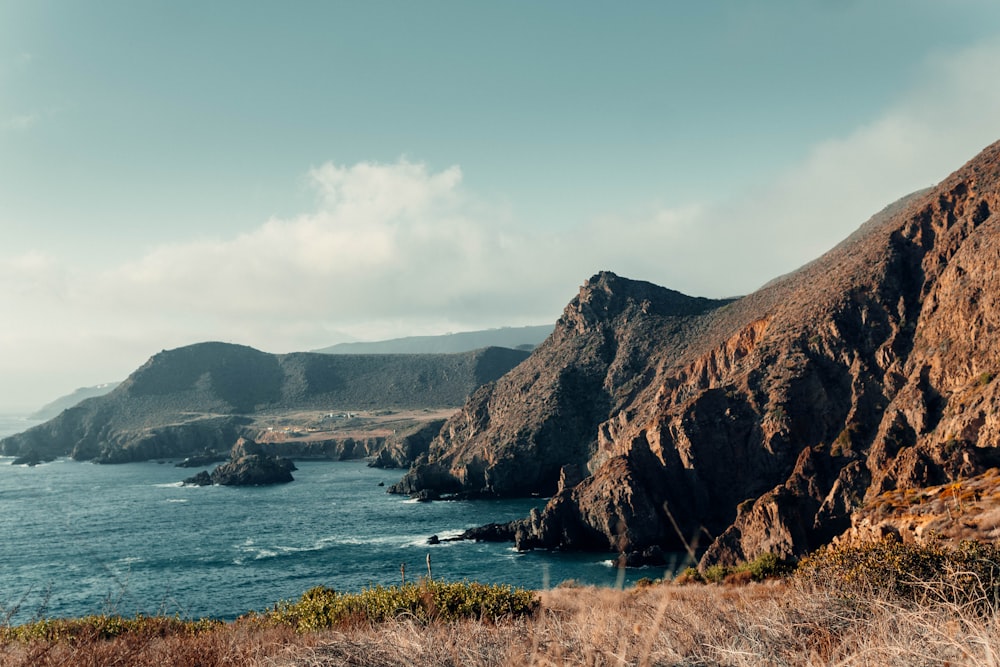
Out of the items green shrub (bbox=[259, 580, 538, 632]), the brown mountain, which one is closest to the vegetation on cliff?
green shrub (bbox=[259, 580, 538, 632])

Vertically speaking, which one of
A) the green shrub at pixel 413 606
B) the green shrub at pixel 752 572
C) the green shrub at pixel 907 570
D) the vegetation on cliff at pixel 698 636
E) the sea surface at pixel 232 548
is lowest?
the sea surface at pixel 232 548

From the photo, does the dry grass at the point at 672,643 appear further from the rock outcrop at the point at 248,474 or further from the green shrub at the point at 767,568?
the rock outcrop at the point at 248,474

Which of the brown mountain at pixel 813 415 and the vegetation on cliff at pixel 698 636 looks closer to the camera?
the vegetation on cliff at pixel 698 636

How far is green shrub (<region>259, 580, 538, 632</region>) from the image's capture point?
64.2ft

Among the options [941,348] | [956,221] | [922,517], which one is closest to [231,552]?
[922,517]

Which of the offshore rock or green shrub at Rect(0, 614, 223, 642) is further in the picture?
the offshore rock

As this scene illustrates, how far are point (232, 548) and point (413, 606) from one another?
6610 cm

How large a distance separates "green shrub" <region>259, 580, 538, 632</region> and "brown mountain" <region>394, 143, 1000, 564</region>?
84.2 ft

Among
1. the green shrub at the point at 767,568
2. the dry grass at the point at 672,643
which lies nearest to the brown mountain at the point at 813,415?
the green shrub at the point at 767,568

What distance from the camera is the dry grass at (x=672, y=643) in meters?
8.94

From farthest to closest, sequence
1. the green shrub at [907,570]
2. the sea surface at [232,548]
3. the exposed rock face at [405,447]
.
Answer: the exposed rock face at [405,447], the sea surface at [232,548], the green shrub at [907,570]

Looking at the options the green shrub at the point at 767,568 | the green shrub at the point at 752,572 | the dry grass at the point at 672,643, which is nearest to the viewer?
the dry grass at the point at 672,643

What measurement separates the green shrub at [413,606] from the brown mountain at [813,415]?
25.7 metres

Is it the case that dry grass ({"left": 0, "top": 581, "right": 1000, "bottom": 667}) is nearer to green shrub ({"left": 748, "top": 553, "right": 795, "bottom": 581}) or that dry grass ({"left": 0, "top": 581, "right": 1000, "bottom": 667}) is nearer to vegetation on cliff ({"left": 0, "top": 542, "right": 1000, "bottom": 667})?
vegetation on cliff ({"left": 0, "top": 542, "right": 1000, "bottom": 667})
